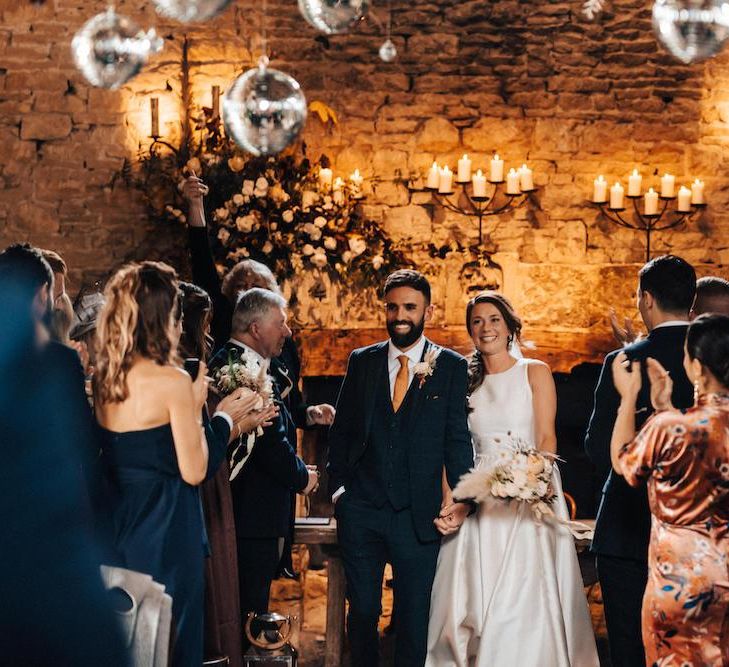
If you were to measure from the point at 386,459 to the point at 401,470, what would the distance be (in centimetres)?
8

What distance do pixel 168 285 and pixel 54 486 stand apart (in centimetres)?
78

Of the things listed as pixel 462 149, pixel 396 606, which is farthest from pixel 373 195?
pixel 396 606

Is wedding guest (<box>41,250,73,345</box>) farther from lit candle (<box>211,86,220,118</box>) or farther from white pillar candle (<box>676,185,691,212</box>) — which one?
white pillar candle (<box>676,185,691,212</box>)

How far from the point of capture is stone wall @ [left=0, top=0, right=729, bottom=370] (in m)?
7.30

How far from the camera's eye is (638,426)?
4.00 metres

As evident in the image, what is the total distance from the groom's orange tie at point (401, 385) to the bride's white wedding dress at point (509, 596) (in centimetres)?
45

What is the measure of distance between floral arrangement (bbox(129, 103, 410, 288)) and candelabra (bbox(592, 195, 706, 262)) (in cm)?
145

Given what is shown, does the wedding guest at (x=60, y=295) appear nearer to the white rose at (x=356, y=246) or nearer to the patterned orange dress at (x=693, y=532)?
the patterned orange dress at (x=693, y=532)

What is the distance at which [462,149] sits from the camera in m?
7.37

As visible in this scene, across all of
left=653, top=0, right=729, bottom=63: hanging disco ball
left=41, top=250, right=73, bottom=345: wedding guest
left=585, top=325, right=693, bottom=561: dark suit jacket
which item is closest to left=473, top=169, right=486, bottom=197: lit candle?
left=585, top=325, right=693, bottom=561: dark suit jacket

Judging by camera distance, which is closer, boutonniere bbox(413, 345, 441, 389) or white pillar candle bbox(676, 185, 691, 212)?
boutonniere bbox(413, 345, 441, 389)

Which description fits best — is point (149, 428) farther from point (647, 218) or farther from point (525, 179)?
point (647, 218)

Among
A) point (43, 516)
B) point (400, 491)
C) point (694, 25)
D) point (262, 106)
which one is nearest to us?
point (43, 516)

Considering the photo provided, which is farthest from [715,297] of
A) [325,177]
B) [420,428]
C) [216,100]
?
[216,100]
